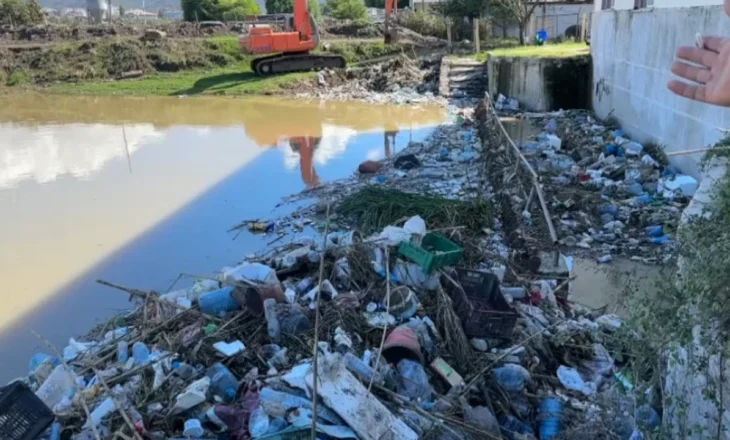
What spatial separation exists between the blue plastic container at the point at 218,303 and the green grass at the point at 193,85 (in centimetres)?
1453

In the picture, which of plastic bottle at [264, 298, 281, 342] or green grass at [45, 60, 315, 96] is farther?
green grass at [45, 60, 315, 96]

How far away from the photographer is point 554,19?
2278 cm

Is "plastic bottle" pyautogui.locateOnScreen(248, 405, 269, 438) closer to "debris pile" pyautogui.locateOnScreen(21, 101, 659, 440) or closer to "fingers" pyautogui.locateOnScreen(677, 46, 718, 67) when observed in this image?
"debris pile" pyautogui.locateOnScreen(21, 101, 659, 440)

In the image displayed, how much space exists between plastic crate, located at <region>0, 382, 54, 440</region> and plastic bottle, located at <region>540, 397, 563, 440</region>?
242 cm

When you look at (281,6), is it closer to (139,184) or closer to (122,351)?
(139,184)

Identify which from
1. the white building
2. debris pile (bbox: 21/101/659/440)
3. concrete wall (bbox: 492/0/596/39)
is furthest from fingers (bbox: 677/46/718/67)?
concrete wall (bbox: 492/0/596/39)

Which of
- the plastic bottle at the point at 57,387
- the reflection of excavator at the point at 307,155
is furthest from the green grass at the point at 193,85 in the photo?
the plastic bottle at the point at 57,387

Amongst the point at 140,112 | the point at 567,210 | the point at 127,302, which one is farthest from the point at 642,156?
the point at 140,112

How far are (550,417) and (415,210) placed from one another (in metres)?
3.41

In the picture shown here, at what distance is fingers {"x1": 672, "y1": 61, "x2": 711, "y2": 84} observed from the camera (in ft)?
6.63

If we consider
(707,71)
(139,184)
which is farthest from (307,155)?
(707,71)

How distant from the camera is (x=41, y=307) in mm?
5406

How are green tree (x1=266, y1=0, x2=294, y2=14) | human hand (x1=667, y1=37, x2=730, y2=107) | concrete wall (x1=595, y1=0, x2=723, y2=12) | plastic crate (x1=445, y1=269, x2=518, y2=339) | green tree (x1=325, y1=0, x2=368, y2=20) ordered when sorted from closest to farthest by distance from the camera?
human hand (x1=667, y1=37, x2=730, y2=107) → plastic crate (x1=445, y1=269, x2=518, y2=339) → concrete wall (x1=595, y1=0, x2=723, y2=12) → green tree (x1=325, y1=0, x2=368, y2=20) → green tree (x1=266, y1=0, x2=294, y2=14)

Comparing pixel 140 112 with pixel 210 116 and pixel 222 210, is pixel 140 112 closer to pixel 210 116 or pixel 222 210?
pixel 210 116
